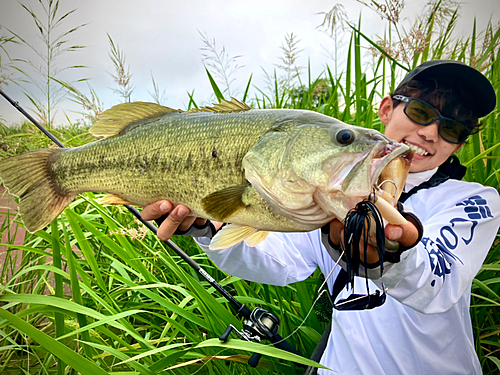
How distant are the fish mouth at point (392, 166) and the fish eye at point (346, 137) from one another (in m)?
0.10

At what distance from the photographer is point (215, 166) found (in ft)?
4.03

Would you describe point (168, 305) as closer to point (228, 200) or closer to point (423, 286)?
point (228, 200)

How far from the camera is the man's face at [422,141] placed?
71.3 inches

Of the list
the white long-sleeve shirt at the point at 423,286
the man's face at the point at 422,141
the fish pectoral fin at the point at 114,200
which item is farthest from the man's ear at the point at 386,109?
the fish pectoral fin at the point at 114,200

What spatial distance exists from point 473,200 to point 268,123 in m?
1.13

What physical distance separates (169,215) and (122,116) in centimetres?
50

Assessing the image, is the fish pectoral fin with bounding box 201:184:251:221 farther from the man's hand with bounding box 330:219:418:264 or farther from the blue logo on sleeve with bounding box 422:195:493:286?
the blue logo on sleeve with bounding box 422:195:493:286

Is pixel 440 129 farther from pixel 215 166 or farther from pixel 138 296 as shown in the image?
pixel 138 296

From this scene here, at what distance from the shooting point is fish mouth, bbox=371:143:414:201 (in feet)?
3.07

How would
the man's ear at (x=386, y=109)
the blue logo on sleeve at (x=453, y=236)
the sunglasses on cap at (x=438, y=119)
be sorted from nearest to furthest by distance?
the blue logo on sleeve at (x=453, y=236)
the sunglasses on cap at (x=438, y=119)
the man's ear at (x=386, y=109)

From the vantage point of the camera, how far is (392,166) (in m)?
0.94

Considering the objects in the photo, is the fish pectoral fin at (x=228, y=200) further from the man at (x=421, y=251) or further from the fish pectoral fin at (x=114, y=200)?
the fish pectoral fin at (x=114, y=200)

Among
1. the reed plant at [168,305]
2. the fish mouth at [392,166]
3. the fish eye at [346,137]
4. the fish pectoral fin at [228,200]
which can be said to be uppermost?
the fish eye at [346,137]

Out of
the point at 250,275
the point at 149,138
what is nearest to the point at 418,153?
the point at 250,275
